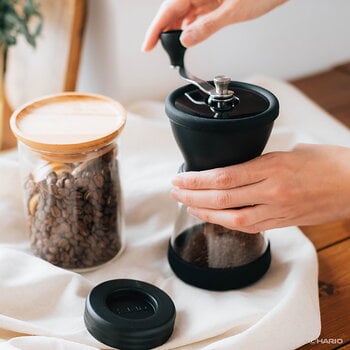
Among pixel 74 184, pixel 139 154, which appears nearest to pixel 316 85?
pixel 139 154

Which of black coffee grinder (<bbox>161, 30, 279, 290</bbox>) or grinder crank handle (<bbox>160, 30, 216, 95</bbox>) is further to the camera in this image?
grinder crank handle (<bbox>160, 30, 216, 95</bbox>)

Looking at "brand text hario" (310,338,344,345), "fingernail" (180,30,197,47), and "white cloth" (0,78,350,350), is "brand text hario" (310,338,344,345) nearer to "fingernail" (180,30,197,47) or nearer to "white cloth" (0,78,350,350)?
"white cloth" (0,78,350,350)

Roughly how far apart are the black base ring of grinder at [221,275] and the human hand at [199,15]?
27 cm

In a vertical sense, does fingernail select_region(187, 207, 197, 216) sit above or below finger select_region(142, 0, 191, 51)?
below

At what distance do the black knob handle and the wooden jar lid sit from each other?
93mm

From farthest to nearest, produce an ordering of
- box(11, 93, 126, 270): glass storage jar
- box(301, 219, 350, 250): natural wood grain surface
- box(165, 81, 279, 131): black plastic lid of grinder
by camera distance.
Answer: box(301, 219, 350, 250): natural wood grain surface, box(11, 93, 126, 270): glass storage jar, box(165, 81, 279, 131): black plastic lid of grinder

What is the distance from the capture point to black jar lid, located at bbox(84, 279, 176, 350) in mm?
711

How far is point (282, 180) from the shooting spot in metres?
0.73

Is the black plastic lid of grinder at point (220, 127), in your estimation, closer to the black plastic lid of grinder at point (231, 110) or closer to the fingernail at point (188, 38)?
the black plastic lid of grinder at point (231, 110)

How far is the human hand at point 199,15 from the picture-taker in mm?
873

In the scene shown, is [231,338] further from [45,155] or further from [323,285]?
[45,155]

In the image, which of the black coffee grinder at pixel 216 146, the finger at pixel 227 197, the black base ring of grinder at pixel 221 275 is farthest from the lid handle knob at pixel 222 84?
the black base ring of grinder at pixel 221 275

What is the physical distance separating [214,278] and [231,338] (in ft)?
0.33

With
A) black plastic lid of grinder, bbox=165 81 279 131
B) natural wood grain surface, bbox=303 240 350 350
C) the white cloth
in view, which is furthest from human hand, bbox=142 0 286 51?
natural wood grain surface, bbox=303 240 350 350
